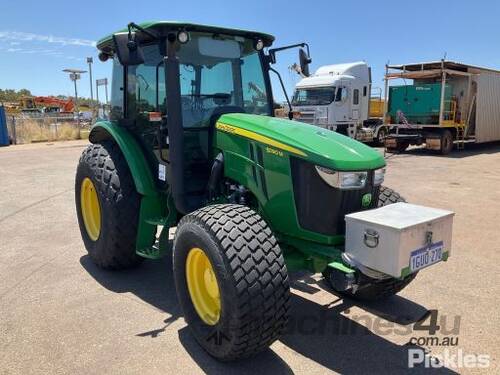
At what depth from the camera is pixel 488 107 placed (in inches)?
715

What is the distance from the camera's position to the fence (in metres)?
21.1

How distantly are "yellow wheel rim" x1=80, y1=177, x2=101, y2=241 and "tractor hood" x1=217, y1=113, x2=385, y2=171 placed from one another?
81.2 inches

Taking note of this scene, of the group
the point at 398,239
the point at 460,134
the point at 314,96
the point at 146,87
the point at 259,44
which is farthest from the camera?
the point at 314,96

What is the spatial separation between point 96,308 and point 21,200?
5360mm

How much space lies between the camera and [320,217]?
10.4 feet

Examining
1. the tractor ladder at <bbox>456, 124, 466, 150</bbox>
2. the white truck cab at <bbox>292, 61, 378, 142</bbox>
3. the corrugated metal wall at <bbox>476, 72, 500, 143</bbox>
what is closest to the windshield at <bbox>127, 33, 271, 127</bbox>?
the white truck cab at <bbox>292, 61, 378, 142</bbox>

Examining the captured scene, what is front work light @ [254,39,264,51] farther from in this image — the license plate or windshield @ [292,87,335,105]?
windshield @ [292,87,335,105]

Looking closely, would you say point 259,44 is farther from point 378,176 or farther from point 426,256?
point 426,256

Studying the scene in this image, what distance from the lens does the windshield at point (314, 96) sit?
1728 centimetres

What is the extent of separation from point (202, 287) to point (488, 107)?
1822 centimetres

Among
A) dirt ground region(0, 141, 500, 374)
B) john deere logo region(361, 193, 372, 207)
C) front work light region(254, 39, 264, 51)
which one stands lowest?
dirt ground region(0, 141, 500, 374)

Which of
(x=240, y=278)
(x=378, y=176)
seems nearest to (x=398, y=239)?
(x=378, y=176)

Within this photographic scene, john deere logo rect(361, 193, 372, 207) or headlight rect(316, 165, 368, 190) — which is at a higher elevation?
headlight rect(316, 165, 368, 190)

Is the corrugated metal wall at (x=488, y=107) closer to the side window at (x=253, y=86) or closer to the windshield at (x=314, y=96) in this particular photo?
the windshield at (x=314, y=96)
